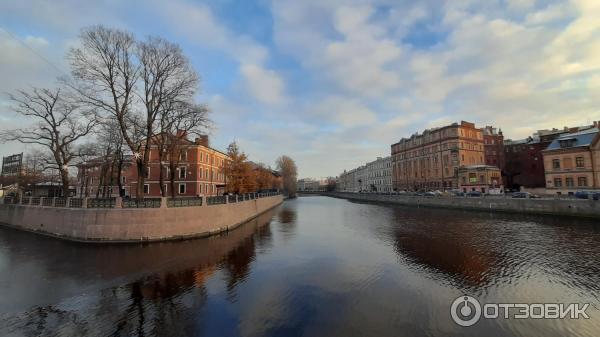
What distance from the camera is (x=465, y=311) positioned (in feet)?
35.6

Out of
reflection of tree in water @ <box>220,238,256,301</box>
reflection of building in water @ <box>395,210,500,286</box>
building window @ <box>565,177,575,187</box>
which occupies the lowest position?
reflection of building in water @ <box>395,210,500,286</box>

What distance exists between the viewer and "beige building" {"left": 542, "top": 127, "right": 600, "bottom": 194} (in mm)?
44281

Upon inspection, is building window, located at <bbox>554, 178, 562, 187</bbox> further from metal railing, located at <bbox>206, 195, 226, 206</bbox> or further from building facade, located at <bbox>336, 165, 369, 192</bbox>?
building facade, located at <bbox>336, 165, 369, 192</bbox>

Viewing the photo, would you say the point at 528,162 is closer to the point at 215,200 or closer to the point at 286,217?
the point at 286,217

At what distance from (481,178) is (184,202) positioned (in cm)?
7119

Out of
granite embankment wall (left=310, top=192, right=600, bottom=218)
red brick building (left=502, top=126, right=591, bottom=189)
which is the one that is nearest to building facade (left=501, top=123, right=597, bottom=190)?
red brick building (left=502, top=126, right=591, bottom=189)

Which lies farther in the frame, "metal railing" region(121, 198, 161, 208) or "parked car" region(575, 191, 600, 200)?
"parked car" region(575, 191, 600, 200)

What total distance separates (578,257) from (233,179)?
4534cm

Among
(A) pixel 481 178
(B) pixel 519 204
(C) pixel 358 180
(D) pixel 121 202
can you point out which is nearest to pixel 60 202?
(D) pixel 121 202

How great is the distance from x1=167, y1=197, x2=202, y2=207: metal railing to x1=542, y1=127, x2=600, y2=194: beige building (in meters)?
58.2

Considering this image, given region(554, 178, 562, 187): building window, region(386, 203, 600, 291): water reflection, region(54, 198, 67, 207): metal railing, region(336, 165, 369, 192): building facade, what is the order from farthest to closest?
region(336, 165, 369, 192): building facade < region(554, 178, 562, 187): building window < region(54, 198, 67, 207): metal railing < region(386, 203, 600, 291): water reflection

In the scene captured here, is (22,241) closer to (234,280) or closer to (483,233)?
(234,280)

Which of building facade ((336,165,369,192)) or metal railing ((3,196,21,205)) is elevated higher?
building facade ((336,165,369,192))

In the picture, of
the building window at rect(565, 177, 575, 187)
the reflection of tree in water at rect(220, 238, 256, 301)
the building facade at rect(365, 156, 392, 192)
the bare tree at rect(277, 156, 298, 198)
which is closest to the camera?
the reflection of tree in water at rect(220, 238, 256, 301)
